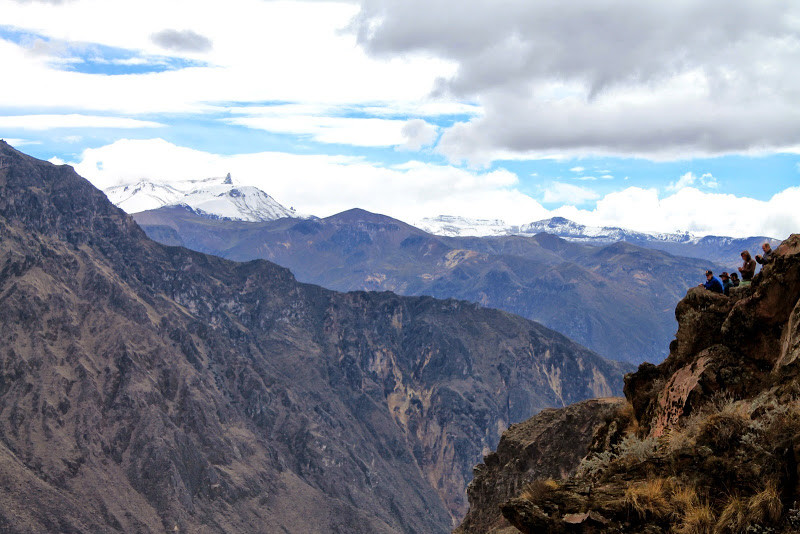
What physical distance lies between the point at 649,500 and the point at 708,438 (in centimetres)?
243

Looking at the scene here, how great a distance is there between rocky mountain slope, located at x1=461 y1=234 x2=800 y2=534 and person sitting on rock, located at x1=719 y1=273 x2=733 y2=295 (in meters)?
1.67

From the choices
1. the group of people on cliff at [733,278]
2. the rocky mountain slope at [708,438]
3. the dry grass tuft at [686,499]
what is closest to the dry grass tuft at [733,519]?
the rocky mountain slope at [708,438]

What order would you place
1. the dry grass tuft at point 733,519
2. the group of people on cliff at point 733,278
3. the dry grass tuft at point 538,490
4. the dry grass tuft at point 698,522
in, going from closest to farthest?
the dry grass tuft at point 733,519
the dry grass tuft at point 698,522
the dry grass tuft at point 538,490
the group of people on cliff at point 733,278

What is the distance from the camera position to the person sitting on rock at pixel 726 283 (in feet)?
101

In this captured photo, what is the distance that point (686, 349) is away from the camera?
27734 millimetres

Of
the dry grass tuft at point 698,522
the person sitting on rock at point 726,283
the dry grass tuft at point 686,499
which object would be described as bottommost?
the dry grass tuft at point 698,522

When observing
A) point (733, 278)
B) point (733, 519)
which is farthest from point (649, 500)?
point (733, 278)

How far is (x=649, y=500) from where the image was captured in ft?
60.4

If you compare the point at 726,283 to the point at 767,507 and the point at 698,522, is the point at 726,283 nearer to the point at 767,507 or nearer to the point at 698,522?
the point at 767,507

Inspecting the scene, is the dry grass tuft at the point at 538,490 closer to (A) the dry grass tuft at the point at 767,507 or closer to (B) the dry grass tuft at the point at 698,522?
(B) the dry grass tuft at the point at 698,522

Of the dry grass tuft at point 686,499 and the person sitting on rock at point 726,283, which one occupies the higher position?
the person sitting on rock at point 726,283

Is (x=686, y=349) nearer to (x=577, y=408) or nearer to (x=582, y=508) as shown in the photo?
(x=582, y=508)

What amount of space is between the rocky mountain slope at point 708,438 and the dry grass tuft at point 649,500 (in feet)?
0.08

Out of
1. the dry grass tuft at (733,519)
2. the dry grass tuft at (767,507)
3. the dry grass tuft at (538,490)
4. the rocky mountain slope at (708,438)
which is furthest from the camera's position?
the dry grass tuft at (538,490)
